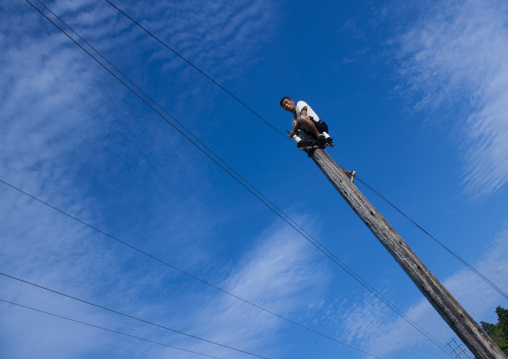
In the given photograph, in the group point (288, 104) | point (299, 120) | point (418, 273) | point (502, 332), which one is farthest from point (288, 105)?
point (502, 332)

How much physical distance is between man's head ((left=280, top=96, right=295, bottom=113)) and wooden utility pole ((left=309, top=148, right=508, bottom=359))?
1271mm

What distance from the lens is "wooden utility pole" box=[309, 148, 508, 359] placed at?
3000mm

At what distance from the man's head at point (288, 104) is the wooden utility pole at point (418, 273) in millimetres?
1271

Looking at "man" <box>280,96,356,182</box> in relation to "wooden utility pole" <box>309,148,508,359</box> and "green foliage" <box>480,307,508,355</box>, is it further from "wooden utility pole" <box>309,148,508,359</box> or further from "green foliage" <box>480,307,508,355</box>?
"green foliage" <box>480,307,508,355</box>

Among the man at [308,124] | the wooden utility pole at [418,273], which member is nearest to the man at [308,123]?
the man at [308,124]

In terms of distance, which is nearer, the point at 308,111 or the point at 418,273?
the point at 418,273

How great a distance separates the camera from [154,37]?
6.22 m

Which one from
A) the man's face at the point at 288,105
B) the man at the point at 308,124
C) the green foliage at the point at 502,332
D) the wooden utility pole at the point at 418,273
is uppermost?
the man's face at the point at 288,105

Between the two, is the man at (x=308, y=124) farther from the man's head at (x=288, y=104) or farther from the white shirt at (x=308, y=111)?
the man's head at (x=288, y=104)

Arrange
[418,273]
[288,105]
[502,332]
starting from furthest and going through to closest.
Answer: [502,332] → [288,105] → [418,273]

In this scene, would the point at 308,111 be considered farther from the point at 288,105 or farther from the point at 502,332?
the point at 502,332

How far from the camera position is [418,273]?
3340 millimetres

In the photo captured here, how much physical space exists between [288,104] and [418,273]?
3.02 metres

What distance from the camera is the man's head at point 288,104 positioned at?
5.21 m
